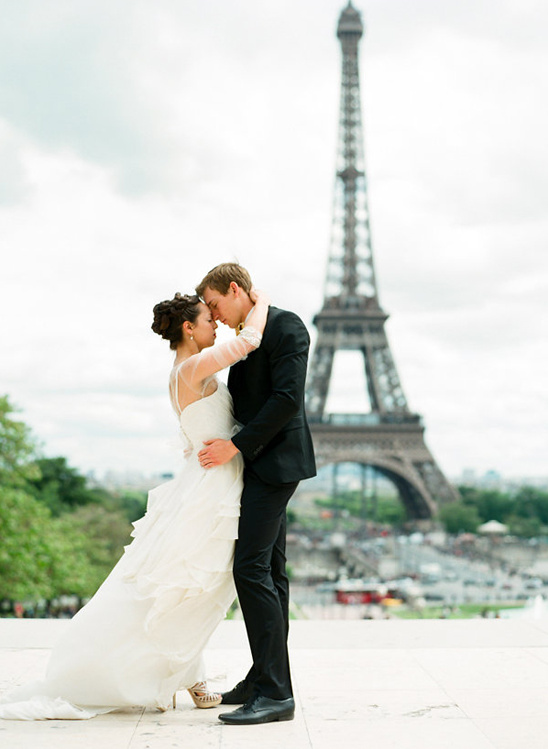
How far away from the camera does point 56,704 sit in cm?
399

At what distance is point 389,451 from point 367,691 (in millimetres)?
40807

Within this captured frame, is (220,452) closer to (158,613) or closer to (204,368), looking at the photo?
(204,368)

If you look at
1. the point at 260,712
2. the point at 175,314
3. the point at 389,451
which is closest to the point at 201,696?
the point at 260,712

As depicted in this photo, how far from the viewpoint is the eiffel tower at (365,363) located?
44.6 m

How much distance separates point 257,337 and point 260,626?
3.80 ft

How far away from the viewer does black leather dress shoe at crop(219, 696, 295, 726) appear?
3.86 meters

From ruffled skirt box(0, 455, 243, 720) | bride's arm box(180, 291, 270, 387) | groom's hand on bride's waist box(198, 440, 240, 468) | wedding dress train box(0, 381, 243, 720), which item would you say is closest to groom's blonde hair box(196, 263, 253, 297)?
bride's arm box(180, 291, 270, 387)

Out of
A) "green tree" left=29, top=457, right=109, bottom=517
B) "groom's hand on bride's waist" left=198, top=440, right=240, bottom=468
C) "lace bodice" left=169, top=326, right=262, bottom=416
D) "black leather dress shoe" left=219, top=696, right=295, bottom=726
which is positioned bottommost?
"black leather dress shoe" left=219, top=696, right=295, bottom=726

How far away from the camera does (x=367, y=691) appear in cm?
450

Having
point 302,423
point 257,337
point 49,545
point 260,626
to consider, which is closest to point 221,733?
point 260,626

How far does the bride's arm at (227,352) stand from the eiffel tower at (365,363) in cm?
3877

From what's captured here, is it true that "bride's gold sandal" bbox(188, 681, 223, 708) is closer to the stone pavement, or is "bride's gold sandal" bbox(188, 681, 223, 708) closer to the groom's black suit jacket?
the stone pavement

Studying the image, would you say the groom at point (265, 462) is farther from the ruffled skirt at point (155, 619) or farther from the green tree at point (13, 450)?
the green tree at point (13, 450)

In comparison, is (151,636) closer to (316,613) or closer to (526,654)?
(526,654)
